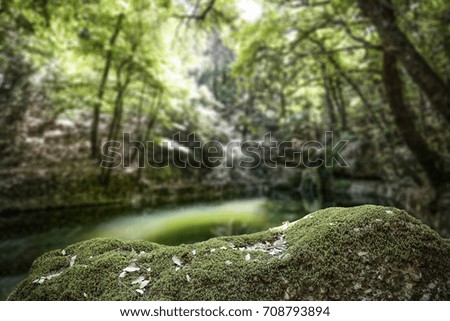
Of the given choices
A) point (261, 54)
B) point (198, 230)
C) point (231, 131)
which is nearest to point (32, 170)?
point (198, 230)

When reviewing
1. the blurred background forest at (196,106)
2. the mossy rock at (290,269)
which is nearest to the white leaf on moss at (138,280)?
the mossy rock at (290,269)

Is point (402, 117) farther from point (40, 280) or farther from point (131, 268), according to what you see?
point (40, 280)

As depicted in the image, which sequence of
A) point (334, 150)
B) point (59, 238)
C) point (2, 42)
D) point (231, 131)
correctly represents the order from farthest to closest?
point (231, 131) → point (334, 150) → point (2, 42) → point (59, 238)

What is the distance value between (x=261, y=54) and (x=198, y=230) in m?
4.80

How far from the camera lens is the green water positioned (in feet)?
20.0

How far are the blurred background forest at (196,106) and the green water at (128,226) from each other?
55mm

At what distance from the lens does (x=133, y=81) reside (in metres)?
11.5

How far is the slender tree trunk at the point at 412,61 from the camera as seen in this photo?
14.4 feet

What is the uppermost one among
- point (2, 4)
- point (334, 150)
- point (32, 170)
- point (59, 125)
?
point (2, 4)

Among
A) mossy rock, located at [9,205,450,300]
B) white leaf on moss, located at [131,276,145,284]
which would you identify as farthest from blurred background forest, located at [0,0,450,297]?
white leaf on moss, located at [131,276,145,284]

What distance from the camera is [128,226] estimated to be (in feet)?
25.7

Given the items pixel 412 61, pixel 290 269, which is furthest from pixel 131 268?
pixel 412 61

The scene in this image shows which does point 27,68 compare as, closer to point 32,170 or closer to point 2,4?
point 32,170

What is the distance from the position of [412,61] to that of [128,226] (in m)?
7.79
